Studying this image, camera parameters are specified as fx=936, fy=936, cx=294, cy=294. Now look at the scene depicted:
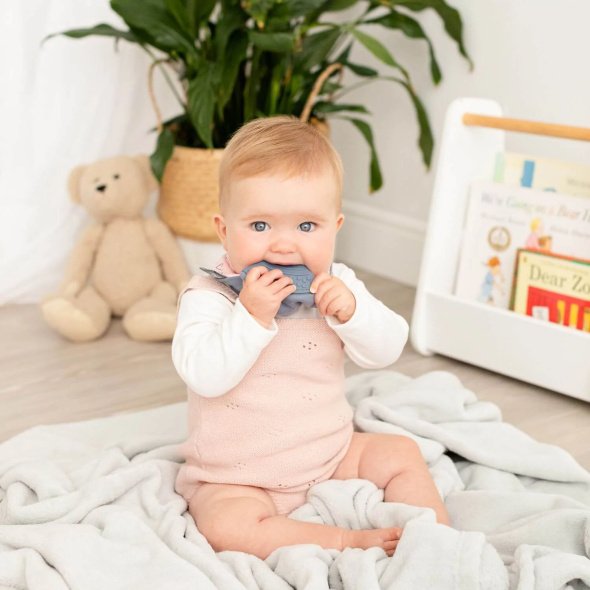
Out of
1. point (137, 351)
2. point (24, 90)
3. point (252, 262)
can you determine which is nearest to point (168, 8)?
point (24, 90)

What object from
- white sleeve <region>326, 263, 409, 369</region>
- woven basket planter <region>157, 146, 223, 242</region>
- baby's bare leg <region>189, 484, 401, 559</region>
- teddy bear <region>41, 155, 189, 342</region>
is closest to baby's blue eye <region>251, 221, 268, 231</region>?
white sleeve <region>326, 263, 409, 369</region>

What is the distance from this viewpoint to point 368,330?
1.16m

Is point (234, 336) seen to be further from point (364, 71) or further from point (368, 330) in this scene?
point (364, 71)

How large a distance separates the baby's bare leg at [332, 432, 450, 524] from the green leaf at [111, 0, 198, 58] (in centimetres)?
108

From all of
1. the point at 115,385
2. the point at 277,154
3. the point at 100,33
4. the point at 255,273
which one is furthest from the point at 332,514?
the point at 100,33

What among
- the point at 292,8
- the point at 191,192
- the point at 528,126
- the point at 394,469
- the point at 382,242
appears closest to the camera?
the point at 394,469

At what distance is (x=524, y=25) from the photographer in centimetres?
208

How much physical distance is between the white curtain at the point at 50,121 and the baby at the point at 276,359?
1.11m

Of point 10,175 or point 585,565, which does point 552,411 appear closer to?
point 585,565

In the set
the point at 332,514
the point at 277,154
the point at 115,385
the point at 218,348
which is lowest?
the point at 115,385

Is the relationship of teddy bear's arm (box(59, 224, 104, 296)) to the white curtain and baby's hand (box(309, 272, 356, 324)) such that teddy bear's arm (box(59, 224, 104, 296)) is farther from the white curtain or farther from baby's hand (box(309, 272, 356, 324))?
baby's hand (box(309, 272, 356, 324))

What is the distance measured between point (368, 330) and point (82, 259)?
1.08 meters

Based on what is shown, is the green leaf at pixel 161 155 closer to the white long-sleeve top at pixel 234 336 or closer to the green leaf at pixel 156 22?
the green leaf at pixel 156 22

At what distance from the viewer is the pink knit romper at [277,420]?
1157mm
